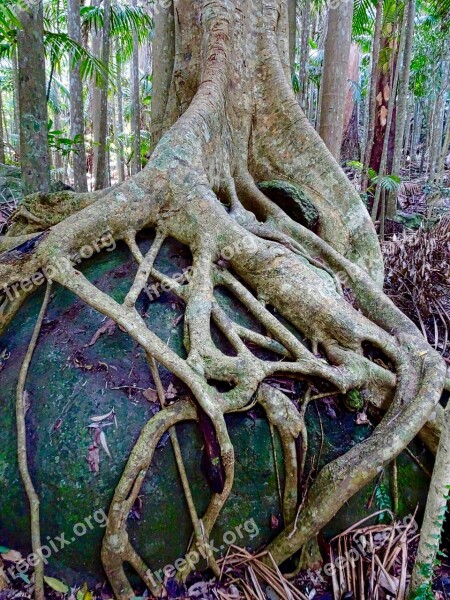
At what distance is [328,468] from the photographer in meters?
1.92

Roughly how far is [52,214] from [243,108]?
1.84 metres

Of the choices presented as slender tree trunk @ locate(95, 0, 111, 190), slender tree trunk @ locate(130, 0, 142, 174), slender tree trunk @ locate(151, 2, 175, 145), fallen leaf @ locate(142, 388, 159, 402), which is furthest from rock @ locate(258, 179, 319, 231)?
slender tree trunk @ locate(130, 0, 142, 174)

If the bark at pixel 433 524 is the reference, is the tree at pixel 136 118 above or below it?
above

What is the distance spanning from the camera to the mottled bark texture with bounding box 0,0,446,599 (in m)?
1.85

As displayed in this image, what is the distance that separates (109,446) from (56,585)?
540mm

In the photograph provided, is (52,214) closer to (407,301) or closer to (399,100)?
(407,301)

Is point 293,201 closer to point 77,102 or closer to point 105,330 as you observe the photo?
point 105,330

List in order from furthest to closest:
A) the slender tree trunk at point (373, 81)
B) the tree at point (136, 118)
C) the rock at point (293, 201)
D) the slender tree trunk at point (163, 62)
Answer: the tree at point (136, 118) → the slender tree trunk at point (373, 81) → the slender tree trunk at point (163, 62) → the rock at point (293, 201)

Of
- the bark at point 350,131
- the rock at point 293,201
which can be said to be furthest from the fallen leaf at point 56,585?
the bark at point 350,131

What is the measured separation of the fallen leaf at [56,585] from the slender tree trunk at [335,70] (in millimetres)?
5218

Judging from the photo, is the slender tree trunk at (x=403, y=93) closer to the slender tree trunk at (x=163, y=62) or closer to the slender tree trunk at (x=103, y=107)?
the slender tree trunk at (x=163, y=62)

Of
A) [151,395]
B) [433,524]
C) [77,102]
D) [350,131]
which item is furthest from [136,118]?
[350,131]

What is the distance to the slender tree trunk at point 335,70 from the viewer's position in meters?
5.18

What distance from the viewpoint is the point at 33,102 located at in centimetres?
359
